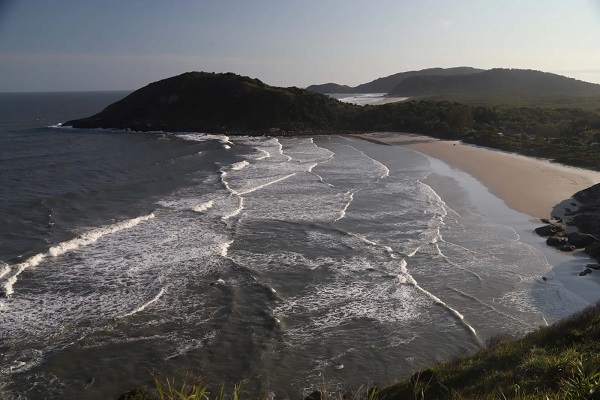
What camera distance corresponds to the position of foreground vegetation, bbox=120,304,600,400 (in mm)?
5984

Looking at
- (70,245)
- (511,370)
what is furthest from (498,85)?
(511,370)

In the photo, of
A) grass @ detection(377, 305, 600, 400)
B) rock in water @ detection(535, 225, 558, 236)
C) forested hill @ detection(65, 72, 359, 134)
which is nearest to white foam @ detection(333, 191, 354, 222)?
rock in water @ detection(535, 225, 558, 236)

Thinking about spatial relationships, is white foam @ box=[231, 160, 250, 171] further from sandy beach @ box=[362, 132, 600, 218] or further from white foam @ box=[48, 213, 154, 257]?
sandy beach @ box=[362, 132, 600, 218]

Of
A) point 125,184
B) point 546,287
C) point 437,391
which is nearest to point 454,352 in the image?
point 437,391

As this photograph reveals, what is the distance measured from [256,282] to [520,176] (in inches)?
797

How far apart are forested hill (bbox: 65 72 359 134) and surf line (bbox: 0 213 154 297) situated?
39.2 m

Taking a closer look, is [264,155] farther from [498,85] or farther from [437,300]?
[498,85]

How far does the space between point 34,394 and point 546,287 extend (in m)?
12.1

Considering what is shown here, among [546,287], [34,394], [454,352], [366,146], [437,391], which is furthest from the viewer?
[366,146]

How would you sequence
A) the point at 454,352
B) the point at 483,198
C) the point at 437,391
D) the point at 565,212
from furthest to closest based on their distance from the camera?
1. the point at 483,198
2. the point at 565,212
3. the point at 454,352
4. the point at 437,391

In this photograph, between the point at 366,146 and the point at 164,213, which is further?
the point at 366,146

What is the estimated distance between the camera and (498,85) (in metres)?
137

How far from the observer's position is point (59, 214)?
21.2m

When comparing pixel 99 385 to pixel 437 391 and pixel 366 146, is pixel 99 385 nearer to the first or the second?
pixel 437 391
